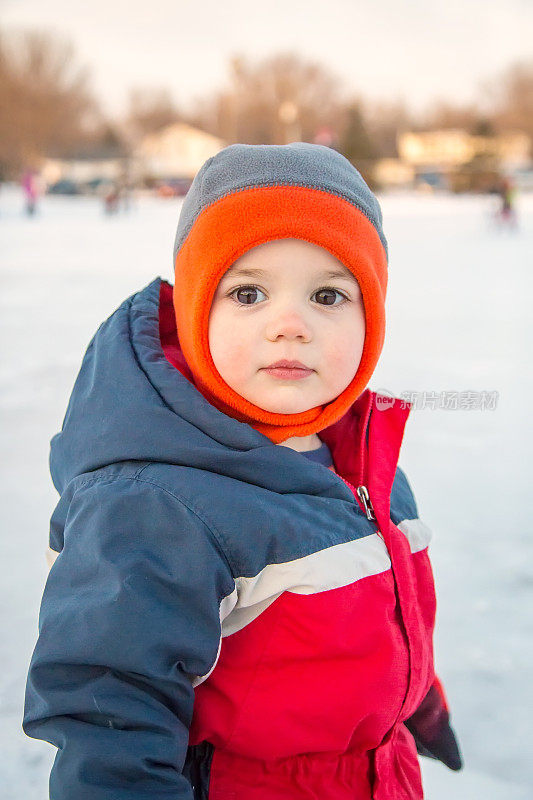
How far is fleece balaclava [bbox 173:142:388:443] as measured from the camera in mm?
1149

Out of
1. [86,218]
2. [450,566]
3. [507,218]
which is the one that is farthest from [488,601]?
[86,218]

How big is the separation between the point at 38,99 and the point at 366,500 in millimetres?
64801

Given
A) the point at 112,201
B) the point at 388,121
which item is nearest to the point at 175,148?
the point at 388,121

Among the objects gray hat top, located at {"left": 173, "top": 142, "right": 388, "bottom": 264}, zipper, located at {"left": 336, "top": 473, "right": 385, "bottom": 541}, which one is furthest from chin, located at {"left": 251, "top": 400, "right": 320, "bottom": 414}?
gray hat top, located at {"left": 173, "top": 142, "right": 388, "bottom": 264}

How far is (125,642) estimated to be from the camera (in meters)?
0.96

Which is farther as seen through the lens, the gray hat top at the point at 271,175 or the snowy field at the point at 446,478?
the snowy field at the point at 446,478

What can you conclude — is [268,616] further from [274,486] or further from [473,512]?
[473,512]

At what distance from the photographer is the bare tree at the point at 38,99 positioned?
58.2 metres

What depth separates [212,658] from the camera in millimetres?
1033

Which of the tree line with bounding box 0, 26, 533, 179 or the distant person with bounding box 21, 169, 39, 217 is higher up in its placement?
the tree line with bounding box 0, 26, 533, 179

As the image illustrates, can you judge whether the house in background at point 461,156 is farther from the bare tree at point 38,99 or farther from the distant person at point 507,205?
the bare tree at point 38,99

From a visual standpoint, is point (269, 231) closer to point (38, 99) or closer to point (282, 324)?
point (282, 324)

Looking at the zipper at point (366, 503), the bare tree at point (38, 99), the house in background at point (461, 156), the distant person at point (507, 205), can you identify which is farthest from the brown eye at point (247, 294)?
the bare tree at point (38, 99)

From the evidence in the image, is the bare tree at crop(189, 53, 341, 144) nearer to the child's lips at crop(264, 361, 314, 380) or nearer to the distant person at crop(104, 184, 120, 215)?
the distant person at crop(104, 184, 120, 215)
